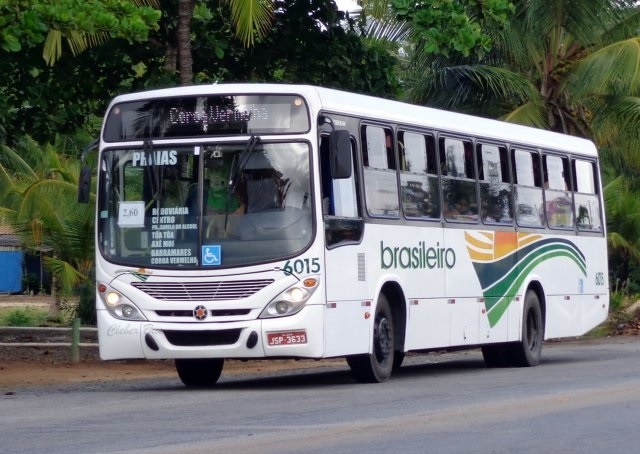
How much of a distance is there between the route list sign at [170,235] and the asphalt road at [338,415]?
136 centimetres

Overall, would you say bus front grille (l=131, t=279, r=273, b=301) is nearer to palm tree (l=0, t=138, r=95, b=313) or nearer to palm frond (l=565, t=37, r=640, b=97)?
palm tree (l=0, t=138, r=95, b=313)

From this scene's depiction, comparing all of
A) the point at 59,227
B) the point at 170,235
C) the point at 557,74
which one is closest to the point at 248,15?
the point at 170,235

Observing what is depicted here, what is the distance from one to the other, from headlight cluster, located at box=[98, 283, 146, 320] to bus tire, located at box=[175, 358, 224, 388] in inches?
56.4

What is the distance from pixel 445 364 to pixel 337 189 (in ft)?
20.7

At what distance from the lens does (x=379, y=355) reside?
47.9 feet

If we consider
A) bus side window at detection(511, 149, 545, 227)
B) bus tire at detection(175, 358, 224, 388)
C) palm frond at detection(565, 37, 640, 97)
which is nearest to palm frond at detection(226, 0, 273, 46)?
bus side window at detection(511, 149, 545, 227)

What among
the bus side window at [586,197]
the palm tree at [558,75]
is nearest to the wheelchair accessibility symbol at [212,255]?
the bus side window at [586,197]

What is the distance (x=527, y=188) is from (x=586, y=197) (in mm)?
2235

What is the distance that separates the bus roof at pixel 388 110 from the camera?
13711mm

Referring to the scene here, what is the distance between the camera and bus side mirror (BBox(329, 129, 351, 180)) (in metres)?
13.1

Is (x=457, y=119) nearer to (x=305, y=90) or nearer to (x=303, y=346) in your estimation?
(x=305, y=90)

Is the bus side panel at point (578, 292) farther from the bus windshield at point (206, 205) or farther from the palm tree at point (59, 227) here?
the palm tree at point (59, 227)

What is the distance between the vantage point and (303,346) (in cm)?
1313

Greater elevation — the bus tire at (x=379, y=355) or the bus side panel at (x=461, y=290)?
the bus side panel at (x=461, y=290)
